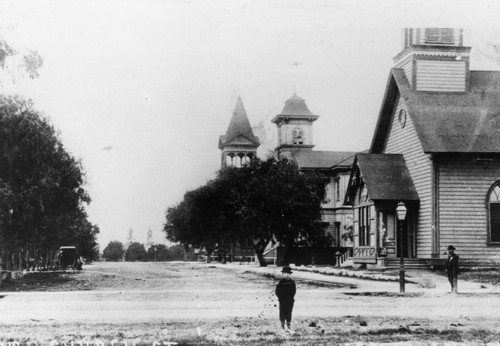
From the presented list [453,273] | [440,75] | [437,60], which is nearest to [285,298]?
[453,273]

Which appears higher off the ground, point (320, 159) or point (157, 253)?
point (320, 159)

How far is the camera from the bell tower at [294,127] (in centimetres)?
6869

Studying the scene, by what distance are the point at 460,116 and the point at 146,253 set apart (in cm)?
7837

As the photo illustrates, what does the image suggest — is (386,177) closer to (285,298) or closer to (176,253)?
(285,298)

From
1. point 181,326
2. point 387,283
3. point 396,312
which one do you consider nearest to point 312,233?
point 387,283

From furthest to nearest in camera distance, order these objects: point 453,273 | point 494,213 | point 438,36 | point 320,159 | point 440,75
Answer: point 320,159
point 438,36
point 440,75
point 494,213
point 453,273

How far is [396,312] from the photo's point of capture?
53.7ft

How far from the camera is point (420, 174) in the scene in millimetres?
32594

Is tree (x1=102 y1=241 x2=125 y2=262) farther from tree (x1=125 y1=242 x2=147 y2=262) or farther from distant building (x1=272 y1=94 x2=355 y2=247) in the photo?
distant building (x1=272 y1=94 x2=355 y2=247)

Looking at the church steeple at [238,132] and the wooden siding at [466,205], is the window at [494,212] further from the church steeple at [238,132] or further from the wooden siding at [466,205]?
the church steeple at [238,132]

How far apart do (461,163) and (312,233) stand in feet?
48.2

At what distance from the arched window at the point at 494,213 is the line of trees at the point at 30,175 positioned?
17.2 m

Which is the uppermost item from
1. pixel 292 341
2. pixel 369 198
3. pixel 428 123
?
pixel 428 123

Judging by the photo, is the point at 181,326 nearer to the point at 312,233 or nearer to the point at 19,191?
the point at 19,191
